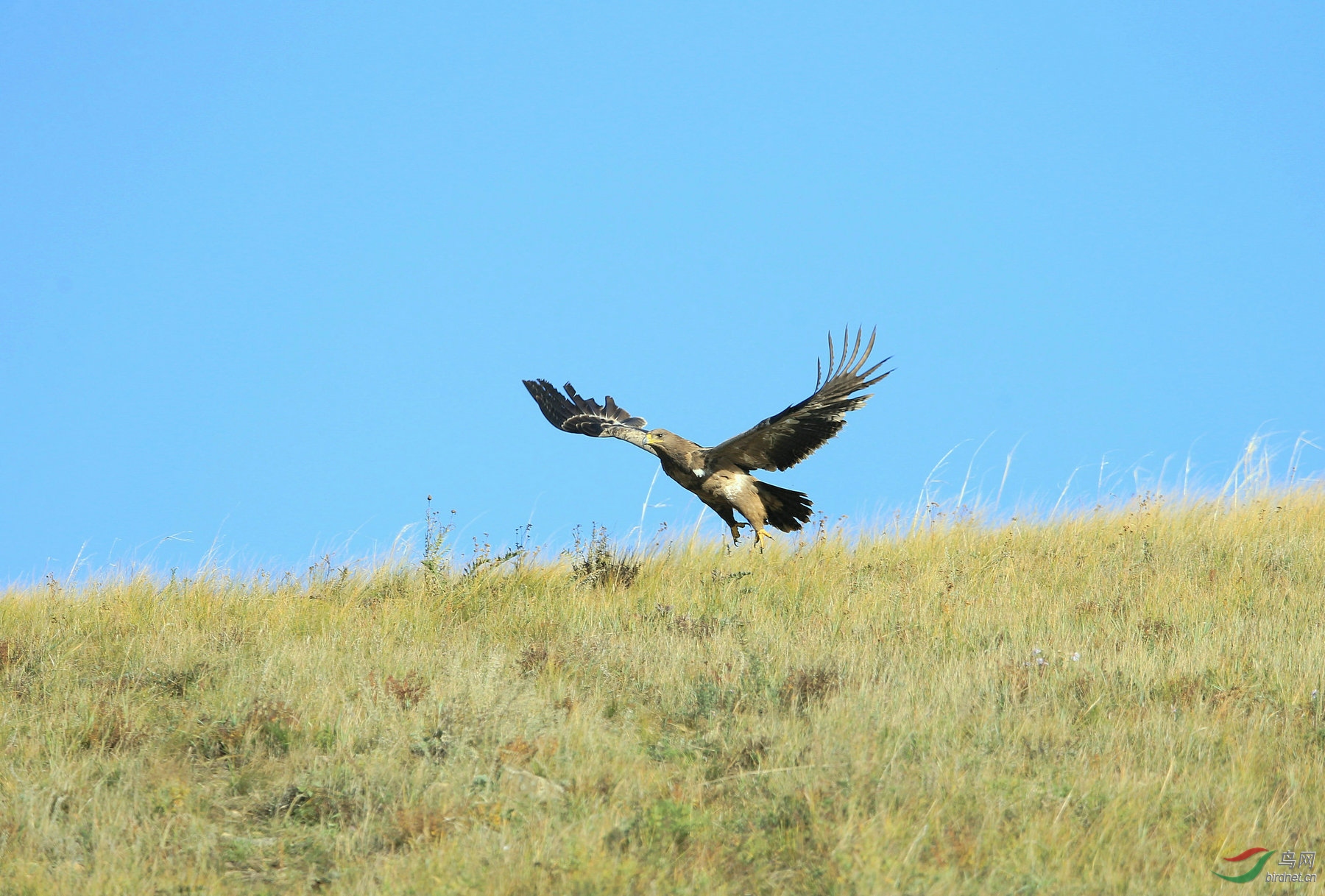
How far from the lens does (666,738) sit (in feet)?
16.0

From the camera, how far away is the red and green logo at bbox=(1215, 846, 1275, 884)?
12.7 feet

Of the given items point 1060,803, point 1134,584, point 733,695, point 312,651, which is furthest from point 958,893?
point 1134,584

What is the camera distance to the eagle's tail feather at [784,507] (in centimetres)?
942

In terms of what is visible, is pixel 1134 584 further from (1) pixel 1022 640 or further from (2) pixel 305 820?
(2) pixel 305 820

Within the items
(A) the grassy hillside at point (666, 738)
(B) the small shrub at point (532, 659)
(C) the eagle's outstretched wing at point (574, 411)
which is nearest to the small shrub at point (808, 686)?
(A) the grassy hillside at point (666, 738)

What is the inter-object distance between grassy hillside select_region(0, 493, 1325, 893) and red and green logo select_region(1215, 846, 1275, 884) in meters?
0.05

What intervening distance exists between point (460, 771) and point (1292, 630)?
4.93 m

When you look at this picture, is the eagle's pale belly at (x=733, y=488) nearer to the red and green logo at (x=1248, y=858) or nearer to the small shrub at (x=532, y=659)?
the small shrub at (x=532, y=659)

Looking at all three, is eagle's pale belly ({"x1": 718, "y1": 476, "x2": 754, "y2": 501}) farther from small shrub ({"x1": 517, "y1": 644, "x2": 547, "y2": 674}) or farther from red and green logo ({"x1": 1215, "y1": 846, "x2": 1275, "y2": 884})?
red and green logo ({"x1": 1215, "y1": 846, "x2": 1275, "y2": 884})

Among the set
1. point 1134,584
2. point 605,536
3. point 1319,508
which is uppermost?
point 1319,508

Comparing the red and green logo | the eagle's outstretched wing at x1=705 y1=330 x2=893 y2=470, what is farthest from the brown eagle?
the red and green logo

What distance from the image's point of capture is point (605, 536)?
8719 mm

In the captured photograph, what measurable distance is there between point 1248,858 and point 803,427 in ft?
17.4

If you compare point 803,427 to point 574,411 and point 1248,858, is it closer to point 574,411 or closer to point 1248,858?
point 574,411
